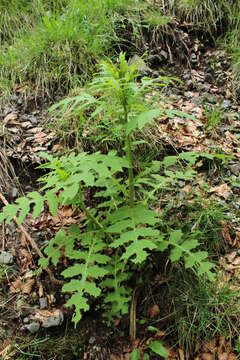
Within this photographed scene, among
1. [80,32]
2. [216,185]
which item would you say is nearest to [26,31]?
[80,32]

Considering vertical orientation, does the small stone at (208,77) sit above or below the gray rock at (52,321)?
above

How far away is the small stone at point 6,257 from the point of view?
3.05m

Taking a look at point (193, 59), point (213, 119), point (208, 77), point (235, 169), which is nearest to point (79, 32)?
point (193, 59)

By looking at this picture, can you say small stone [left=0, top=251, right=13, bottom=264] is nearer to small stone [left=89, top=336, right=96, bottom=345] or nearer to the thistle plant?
the thistle plant

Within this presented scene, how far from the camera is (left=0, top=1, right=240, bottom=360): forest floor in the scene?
2686mm

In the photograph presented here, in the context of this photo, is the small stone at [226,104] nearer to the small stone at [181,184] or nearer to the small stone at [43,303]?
the small stone at [181,184]

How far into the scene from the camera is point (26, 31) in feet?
15.6

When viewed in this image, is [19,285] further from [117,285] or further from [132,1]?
[132,1]

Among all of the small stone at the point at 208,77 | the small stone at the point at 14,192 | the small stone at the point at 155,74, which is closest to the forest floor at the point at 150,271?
the small stone at the point at 14,192

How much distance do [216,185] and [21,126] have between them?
202 centimetres

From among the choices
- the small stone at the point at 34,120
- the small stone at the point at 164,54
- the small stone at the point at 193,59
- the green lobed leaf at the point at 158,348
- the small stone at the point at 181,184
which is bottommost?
the green lobed leaf at the point at 158,348

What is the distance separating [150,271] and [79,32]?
113 inches

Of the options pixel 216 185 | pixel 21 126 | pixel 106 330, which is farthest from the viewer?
pixel 21 126

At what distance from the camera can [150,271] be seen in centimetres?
287
